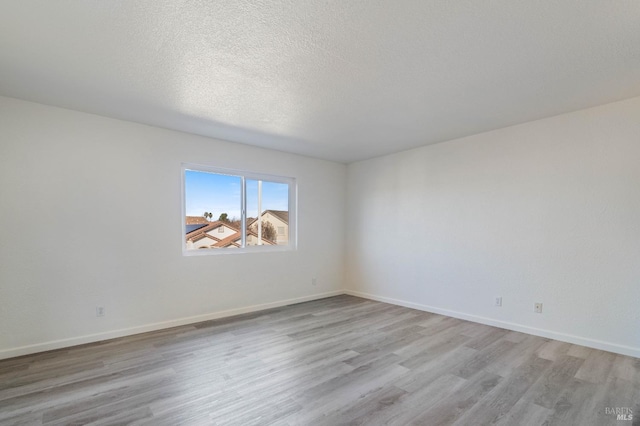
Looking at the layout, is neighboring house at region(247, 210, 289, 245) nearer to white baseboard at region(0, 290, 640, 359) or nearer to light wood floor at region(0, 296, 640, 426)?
white baseboard at region(0, 290, 640, 359)

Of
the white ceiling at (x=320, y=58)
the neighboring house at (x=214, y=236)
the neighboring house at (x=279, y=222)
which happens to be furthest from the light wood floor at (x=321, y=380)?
the white ceiling at (x=320, y=58)

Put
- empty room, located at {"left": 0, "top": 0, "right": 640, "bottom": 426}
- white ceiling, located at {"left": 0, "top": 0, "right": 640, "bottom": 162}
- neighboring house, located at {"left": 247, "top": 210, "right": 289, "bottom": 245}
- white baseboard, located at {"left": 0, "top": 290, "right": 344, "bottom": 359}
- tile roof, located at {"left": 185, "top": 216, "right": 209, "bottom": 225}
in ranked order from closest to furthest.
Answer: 1. white ceiling, located at {"left": 0, "top": 0, "right": 640, "bottom": 162}
2. empty room, located at {"left": 0, "top": 0, "right": 640, "bottom": 426}
3. white baseboard, located at {"left": 0, "top": 290, "right": 344, "bottom": 359}
4. tile roof, located at {"left": 185, "top": 216, "right": 209, "bottom": 225}
5. neighboring house, located at {"left": 247, "top": 210, "right": 289, "bottom": 245}

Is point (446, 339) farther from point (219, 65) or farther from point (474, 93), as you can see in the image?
point (219, 65)

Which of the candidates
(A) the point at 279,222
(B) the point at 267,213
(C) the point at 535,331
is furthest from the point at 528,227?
(B) the point at 267,213

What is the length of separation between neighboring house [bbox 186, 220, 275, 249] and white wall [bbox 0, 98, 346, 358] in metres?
0.21

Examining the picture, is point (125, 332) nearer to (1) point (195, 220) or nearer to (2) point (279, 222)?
(1) point (195, 220)

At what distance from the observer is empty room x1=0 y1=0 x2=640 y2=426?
1895 millimetres

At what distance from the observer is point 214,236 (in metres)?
4.20

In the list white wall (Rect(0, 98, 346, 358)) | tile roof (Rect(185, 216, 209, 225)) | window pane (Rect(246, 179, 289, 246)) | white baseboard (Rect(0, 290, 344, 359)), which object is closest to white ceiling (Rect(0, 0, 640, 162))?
white wall (Rect(0, 98, 346, 358))

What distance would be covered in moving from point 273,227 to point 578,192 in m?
3.96

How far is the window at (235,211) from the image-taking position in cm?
399

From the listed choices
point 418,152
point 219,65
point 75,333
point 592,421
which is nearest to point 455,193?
point 418,152

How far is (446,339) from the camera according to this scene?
327 centimetres

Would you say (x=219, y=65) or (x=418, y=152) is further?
(x=418, y=152)
